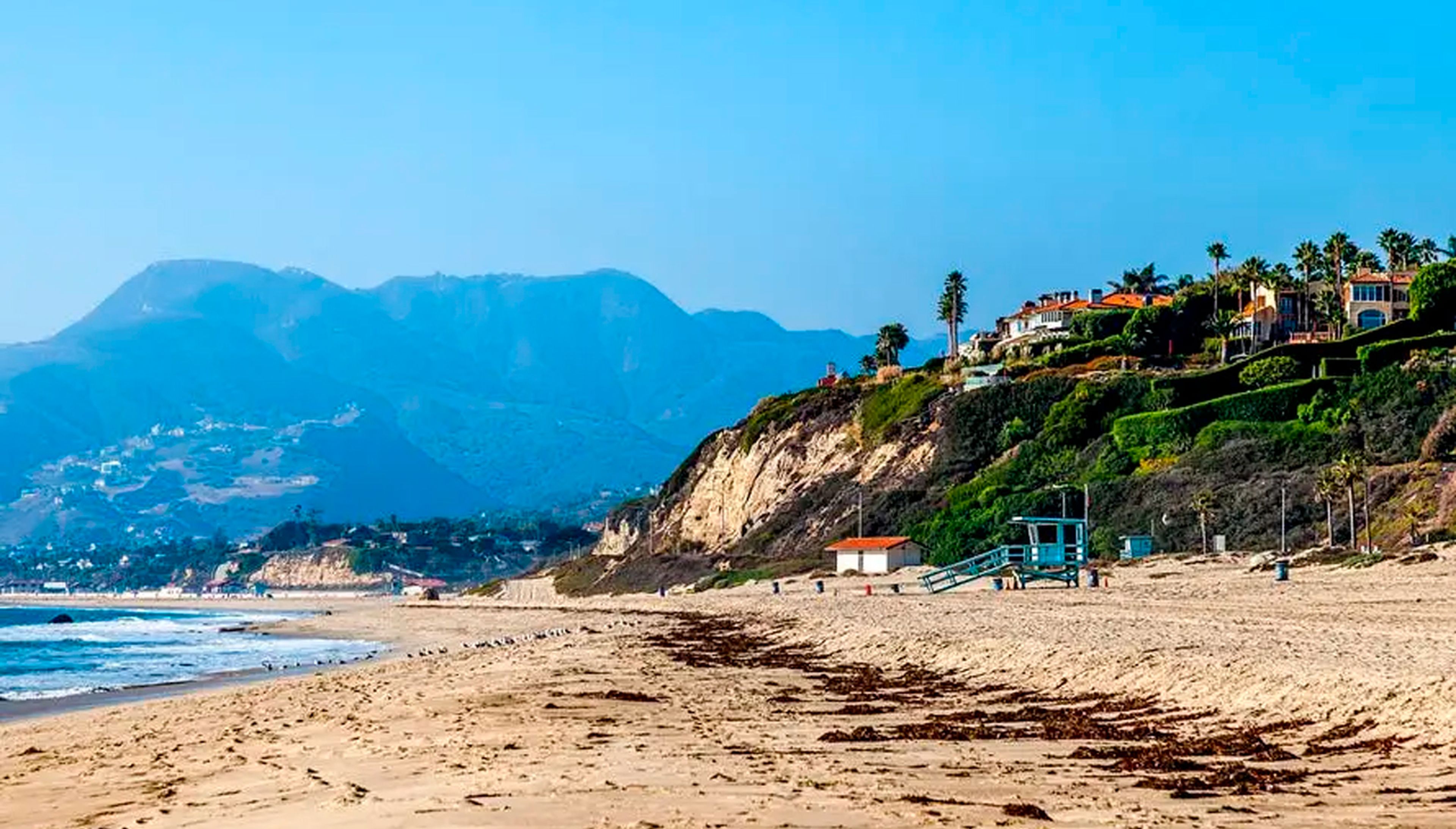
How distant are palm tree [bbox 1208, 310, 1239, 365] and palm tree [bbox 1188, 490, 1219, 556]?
3301cm

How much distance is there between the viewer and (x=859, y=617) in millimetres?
45188

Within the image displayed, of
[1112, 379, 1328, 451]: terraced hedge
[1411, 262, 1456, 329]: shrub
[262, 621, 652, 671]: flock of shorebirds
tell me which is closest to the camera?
[262, 621, 652, 671]: flock of shorebirds

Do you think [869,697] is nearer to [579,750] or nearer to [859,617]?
[579,750]

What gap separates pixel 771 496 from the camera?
114000 mm

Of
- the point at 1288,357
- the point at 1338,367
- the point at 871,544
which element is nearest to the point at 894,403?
the point at 1288,357

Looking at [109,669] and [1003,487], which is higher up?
[1003,487]

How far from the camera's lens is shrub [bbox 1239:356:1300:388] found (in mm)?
93812

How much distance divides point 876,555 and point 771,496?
31049mm

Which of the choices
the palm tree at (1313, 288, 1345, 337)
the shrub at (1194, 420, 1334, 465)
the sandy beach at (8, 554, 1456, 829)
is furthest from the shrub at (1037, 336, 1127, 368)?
the sandy beach at (8, 554, 1456, 829)

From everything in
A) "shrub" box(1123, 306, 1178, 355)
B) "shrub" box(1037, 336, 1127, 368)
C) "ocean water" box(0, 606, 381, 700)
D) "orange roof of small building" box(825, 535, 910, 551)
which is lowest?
"ocean water" box(0, 606, 381, 700)

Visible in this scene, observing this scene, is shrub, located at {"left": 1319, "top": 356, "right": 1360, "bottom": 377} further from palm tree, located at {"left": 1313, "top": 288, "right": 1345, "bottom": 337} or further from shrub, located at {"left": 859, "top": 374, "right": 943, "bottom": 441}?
shrub, located at {"left": 859, "top": 374, "right": 943, "bottom": 441}

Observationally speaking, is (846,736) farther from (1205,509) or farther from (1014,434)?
(1014,434)

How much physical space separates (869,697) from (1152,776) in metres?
9.54

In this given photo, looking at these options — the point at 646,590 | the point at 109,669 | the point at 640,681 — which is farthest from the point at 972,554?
the point at 640,681
